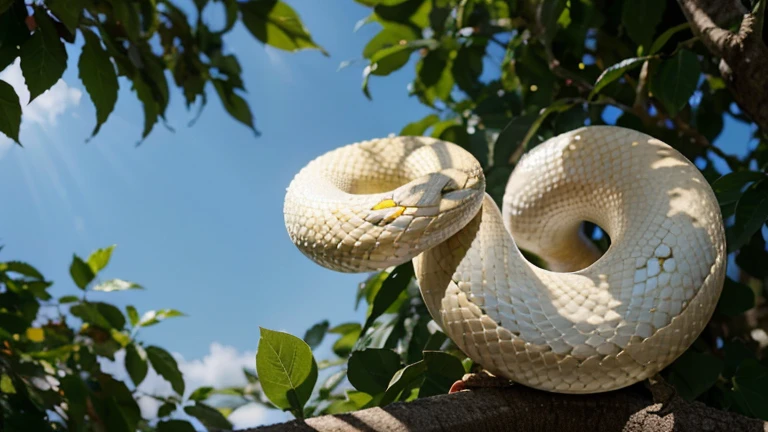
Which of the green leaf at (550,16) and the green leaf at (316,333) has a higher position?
the green leaf at (550,16)

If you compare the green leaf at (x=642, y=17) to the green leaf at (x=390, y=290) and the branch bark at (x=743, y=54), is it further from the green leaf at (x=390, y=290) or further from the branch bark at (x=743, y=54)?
the green leaf at (x=390, y=290)

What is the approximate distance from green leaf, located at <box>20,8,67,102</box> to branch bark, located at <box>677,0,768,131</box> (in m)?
1.14

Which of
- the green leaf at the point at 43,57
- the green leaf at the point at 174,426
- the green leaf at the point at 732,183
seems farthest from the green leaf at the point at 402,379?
the green leaf at the point at 43,57

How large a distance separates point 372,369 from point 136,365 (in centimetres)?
95

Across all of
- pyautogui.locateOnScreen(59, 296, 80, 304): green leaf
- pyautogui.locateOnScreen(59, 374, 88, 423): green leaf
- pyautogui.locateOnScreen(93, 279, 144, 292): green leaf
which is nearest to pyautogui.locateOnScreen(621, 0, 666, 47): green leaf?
pyautogui.locateOnScreen(59, 374, 88, 423): green leaf

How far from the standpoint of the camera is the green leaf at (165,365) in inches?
67.7

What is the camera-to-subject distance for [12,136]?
1.05 metres

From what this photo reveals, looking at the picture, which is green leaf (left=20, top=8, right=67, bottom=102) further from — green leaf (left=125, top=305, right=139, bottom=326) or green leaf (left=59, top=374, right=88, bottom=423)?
green leaf (left=125, top=305, right=139, bottom=326)

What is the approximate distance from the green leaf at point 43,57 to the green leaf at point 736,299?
129 cm

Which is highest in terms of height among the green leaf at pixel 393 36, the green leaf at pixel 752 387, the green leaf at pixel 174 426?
the green leaf at pixel 393 36

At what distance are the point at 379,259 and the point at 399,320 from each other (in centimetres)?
69

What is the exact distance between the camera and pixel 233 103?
1784mm

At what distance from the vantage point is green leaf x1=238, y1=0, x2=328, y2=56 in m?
1.65

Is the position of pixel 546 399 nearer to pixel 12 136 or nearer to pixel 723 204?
pixel 723 204
